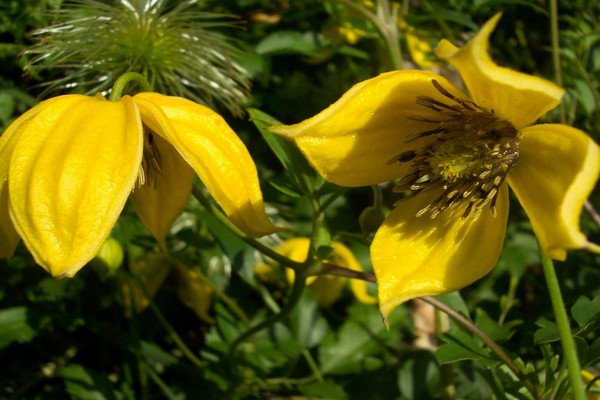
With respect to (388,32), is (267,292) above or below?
below

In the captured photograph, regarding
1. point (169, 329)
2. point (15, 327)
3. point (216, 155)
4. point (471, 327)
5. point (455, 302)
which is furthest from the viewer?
point (169, 329)

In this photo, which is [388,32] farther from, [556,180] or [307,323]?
[556,180]

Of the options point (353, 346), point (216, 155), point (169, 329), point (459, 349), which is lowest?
point (353, 346)

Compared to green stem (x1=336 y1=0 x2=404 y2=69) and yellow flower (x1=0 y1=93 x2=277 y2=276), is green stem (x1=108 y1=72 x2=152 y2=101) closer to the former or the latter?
yellow flower (x1=0 y1=93 x2=277 y2=276)

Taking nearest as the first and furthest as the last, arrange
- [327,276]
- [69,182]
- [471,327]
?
1. [69,182]
2. [471,327]
3. [327,276]

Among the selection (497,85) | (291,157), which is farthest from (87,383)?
(497,85)

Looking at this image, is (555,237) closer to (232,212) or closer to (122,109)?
(232,212)

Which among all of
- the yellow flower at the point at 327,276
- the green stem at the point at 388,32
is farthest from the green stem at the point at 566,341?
the green stem at the point at 388,32
